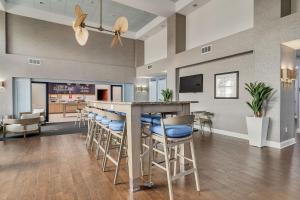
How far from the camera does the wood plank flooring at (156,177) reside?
79.0 inches

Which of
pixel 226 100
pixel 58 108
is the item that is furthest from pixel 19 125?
pixel 226 100

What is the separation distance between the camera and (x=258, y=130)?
3.96m

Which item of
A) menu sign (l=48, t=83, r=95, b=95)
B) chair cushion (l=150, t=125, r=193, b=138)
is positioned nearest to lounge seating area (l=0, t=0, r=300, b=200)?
chair cushion (l=150, t=125, r=193, b=138)

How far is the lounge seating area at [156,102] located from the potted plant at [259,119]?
0.08ft

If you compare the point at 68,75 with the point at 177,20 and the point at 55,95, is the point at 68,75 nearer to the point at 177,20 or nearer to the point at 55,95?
the point at 55,95

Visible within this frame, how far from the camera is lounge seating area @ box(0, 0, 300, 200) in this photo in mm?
A: 2170

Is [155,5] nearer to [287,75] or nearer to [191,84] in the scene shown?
[191,84]

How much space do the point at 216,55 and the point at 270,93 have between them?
198 cm

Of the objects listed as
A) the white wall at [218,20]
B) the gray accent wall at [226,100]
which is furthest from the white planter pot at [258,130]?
the white wall at [218,20]

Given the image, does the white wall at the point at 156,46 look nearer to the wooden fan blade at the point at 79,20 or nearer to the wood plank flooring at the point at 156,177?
the wooden fan blade at the point at 79,20

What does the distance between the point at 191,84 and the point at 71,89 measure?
327 inches

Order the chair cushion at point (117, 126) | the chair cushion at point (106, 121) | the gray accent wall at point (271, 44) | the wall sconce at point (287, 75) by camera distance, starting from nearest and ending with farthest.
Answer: the chair cushion at point (117, 126) → the chair cushion at point (106, 121) → the gray accent wall at point (271, 44) → the wall sconce at point (287, 75)

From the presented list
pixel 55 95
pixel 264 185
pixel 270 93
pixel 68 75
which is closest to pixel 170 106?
pixel 264 185

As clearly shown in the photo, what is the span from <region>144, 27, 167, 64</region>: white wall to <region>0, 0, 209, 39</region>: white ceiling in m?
0.41
